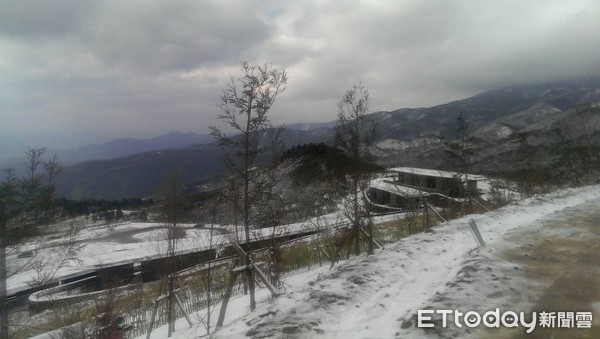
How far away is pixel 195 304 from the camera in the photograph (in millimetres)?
15141

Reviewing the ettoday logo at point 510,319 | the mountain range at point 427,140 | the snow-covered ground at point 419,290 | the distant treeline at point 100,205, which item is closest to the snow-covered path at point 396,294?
the snow-covered ground at point 419,290

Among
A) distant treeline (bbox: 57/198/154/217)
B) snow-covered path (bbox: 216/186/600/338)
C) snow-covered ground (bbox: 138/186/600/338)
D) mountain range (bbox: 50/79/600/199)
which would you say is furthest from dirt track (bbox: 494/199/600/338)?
distant treeline (bbox: 57/198/154/217)

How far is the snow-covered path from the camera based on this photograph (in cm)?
488

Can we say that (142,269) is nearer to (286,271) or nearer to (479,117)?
(286,271)

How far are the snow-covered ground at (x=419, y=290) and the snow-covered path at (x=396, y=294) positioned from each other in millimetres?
14

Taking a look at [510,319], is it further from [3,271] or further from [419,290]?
[3,271]

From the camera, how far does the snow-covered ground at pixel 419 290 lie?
482cm

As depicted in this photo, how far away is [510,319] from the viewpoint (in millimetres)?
4680

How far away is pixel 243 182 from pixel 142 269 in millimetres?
24179

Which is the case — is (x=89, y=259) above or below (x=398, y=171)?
below

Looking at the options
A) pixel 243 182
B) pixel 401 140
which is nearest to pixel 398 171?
pixel 243 182

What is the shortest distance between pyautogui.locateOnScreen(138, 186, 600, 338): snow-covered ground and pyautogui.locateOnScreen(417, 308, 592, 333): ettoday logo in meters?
0.10

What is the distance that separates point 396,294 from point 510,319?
183cm

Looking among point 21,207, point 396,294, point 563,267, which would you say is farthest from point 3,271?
point 563,267
